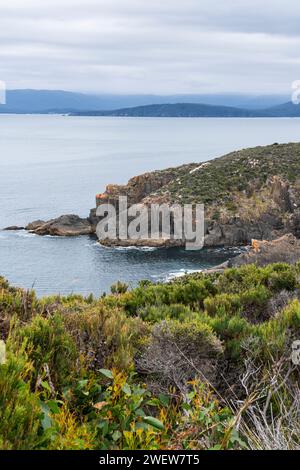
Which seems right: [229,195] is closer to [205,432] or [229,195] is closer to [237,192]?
[237,192]

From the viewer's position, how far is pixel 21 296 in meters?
7.96

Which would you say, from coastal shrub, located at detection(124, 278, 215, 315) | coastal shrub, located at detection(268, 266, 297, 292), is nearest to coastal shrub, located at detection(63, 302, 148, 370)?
coastal shrub, located at detection(124, 278, 215, 315)

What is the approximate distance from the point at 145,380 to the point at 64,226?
65225mm

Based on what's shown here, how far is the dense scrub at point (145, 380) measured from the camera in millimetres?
4230

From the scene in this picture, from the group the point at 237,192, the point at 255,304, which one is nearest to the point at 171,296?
the point at 255,304

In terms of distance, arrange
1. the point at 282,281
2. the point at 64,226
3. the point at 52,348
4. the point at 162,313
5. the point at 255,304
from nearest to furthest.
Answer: the point at 52,348 → the point at 162,313 → the point at 255,304 → the point at 282,281 → the point at 64,226

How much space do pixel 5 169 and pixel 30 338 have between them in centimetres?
12554

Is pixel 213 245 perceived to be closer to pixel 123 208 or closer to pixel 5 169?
pixel 123 208

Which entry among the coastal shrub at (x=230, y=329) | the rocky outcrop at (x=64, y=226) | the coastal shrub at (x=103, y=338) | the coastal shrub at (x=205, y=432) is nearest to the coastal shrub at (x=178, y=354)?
the coastal shrub at (x=103, y=338)

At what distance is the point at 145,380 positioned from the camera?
637cm

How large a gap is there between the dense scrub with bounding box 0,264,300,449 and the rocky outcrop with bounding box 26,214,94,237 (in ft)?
197

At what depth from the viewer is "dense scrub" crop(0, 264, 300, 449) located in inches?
167

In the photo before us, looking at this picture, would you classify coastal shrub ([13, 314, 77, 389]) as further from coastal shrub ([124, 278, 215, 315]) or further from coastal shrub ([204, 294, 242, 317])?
coastal shrub ([124, 278, 215, 315])
